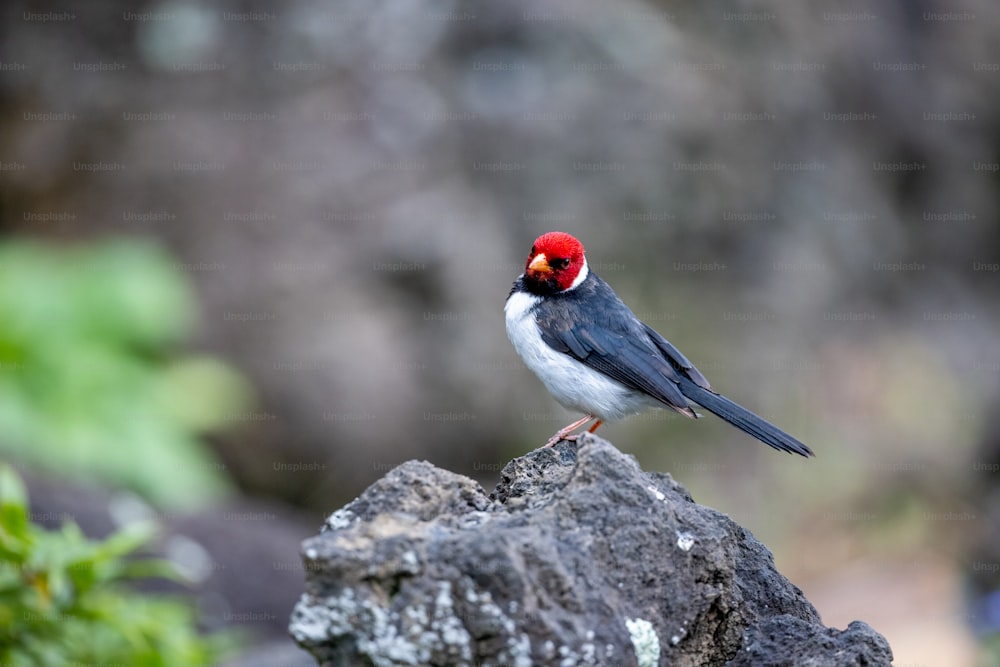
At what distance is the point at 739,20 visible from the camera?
12.7m

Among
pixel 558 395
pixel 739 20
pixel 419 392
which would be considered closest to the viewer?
pixel 558 395

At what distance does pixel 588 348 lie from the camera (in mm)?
5266

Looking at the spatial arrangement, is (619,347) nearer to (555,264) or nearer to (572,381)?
(572,381)

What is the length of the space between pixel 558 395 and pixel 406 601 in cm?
294

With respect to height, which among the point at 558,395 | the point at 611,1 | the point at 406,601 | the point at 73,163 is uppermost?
the point at 611,1


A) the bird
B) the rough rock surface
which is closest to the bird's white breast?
the bird

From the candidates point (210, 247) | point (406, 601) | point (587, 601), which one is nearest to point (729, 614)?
point (587, 601)

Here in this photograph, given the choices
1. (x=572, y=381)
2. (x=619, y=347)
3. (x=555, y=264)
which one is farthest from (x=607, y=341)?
(x=555, y=264)

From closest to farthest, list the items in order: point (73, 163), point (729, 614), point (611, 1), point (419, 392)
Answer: point (729, 614)
point (419, 392)
point (73, 163)
point (611, 1)

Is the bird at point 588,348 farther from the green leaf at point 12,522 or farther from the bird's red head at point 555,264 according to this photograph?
the green leaf at point 12,522

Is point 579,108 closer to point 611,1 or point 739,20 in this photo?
point 611,1

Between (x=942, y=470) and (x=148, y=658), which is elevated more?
(x=942, y=470)

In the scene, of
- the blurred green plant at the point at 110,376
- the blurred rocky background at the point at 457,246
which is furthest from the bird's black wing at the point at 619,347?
the blurred rocky background at the point at 457,246

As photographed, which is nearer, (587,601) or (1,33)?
(587,601)
